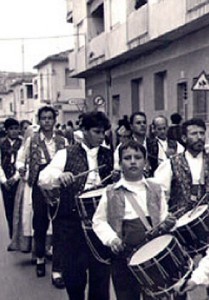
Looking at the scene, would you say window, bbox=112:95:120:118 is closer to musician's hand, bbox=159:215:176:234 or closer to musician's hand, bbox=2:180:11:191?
musician's hand, bbox=2:180:11:191

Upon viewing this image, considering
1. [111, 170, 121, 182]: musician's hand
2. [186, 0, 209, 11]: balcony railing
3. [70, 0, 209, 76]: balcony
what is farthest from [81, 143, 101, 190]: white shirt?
[186, 0, 209, 11]: balcony railing

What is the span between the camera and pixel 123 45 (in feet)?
77.7

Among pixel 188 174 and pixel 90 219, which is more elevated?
pixel 188 174

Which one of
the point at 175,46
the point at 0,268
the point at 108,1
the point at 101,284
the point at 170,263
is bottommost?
the point at 0,268

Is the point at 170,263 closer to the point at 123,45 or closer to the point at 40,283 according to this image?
the point at 40,283

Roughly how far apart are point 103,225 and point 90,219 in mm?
560

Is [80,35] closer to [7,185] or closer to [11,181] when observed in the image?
[7,185]

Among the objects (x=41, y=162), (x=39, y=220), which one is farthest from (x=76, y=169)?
(x=39, y=220)

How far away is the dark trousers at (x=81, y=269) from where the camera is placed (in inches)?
212

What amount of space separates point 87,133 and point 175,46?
1501cm

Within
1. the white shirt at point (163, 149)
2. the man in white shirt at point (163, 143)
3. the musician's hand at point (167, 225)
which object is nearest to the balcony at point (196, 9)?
the man in white shirt at point (163, 143)

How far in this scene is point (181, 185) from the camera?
550 cm

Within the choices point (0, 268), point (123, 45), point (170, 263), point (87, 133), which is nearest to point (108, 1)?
point (123, 45)

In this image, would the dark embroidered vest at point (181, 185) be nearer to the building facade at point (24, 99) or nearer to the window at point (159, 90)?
the window at point (159, 90)
